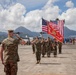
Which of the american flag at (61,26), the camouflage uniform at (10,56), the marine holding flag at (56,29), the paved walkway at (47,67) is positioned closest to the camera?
the camouflage uniform at (10,56)

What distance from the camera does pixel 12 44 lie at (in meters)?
11.3

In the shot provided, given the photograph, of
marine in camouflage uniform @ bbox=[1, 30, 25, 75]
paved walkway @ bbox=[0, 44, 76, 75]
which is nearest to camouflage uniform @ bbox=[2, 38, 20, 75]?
marine in camouflage uniform @ bbox=[1, 30, 25, 75]

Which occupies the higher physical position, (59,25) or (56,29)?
(59,25)

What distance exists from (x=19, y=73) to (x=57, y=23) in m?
26.1

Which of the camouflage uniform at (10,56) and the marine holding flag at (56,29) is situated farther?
the marine holding flag at (56,29)

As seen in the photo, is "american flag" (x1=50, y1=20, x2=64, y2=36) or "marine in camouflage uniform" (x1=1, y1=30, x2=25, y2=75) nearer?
"marine in camouflage uniform" (x1=1, y1=30, x2=25, y2=75)

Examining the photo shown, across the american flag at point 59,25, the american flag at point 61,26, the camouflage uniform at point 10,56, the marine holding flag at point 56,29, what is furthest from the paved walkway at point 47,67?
the american flag at point 59,25

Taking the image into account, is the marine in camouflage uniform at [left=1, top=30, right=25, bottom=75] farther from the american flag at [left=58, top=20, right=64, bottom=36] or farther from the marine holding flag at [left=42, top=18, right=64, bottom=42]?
the american flag at [left=58, top=20, right=64, bottom=36]

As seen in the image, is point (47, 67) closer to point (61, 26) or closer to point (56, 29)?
point (56, 29)

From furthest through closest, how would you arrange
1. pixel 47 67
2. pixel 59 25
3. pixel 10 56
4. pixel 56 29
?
1. pixel 59 25
2. pixel 56 29
3. pixel 47 67
4. pixel 10 56

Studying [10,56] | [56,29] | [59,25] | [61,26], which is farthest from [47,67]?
[59,25]

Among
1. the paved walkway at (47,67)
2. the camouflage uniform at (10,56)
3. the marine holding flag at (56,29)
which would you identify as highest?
the marine holding flag at (56,29)

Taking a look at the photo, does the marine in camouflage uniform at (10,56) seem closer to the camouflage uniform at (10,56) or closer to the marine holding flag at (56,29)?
the camouflage uniform at (10,56)

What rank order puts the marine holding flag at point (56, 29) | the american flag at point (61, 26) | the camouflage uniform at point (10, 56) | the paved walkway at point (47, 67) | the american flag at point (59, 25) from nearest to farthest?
the camouflage uniform at point (10, 56) → the paved walkway at point (47, 67) → the marine holding flag at point (56, 29) → the american flag at point (61, 26) → the american flag at point (59, 25)
